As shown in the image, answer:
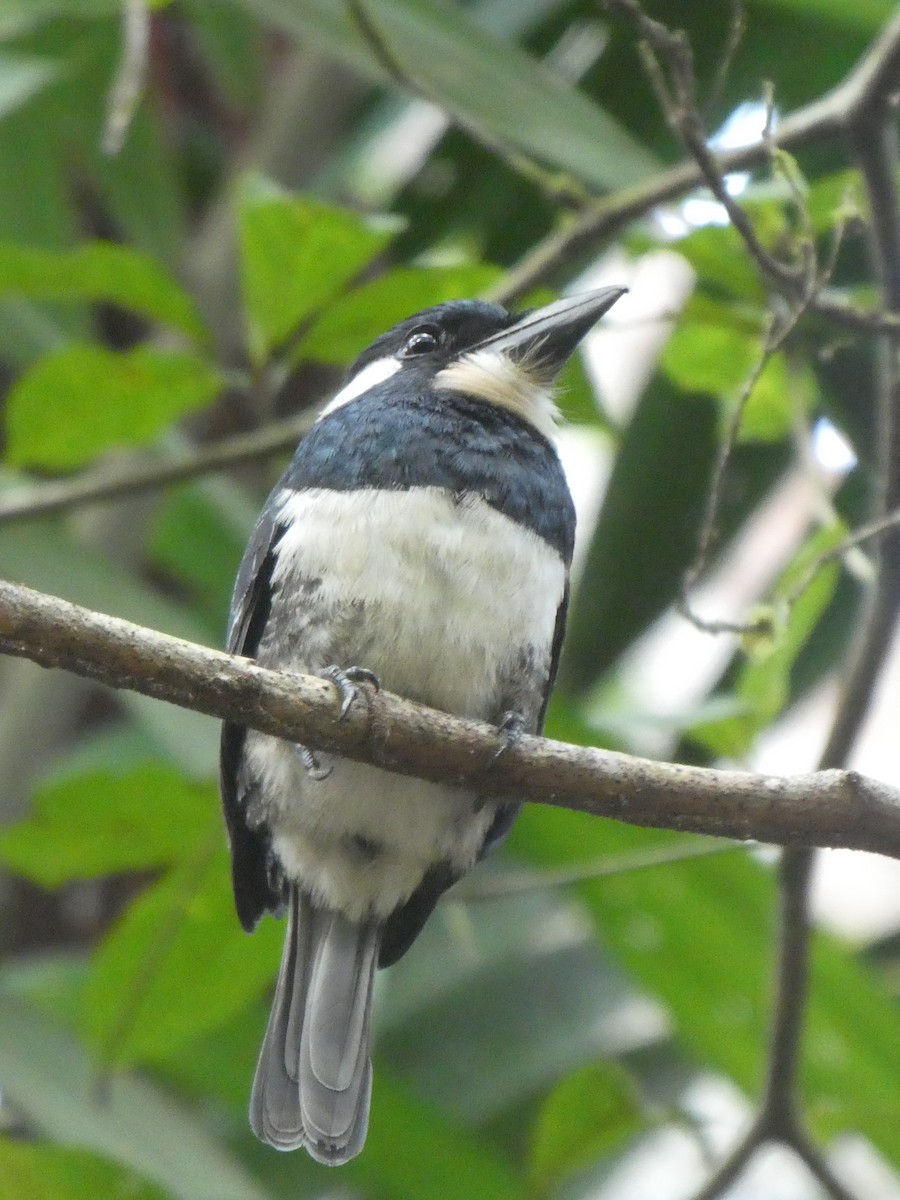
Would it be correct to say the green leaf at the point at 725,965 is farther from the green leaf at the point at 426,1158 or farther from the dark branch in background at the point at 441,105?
the dark branch in background at the point at 441,105

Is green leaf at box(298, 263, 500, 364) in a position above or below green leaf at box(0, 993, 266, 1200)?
above

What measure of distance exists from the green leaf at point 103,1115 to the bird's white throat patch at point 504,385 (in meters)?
1.07

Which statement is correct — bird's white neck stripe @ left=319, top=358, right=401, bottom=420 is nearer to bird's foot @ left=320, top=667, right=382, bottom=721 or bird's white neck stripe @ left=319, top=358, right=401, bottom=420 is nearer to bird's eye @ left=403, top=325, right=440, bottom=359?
bird's eye @ left=403, top=325, right=440, bottom=359

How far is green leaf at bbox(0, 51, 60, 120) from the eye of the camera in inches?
99.5

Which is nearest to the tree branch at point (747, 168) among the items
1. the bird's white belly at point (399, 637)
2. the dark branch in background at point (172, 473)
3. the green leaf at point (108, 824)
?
the dark branch in background at point (172, 473)

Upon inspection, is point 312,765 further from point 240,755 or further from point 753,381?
point 753,381

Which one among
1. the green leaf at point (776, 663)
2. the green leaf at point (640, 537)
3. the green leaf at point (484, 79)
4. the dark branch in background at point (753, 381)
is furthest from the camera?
the green leaf at point (640, 537)

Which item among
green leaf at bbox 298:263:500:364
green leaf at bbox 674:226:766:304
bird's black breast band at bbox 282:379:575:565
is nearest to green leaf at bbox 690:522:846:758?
bird's black breast band at bbox 282:379:575:565

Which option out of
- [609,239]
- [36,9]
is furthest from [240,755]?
[36,9]

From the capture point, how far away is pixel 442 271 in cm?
230

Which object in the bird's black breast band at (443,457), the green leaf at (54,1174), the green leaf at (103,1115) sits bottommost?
the green leaf at (54,1174)

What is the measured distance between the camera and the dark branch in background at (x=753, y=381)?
1.89 m

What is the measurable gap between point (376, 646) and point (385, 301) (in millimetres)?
540

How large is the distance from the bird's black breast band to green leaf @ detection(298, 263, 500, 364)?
9cm
